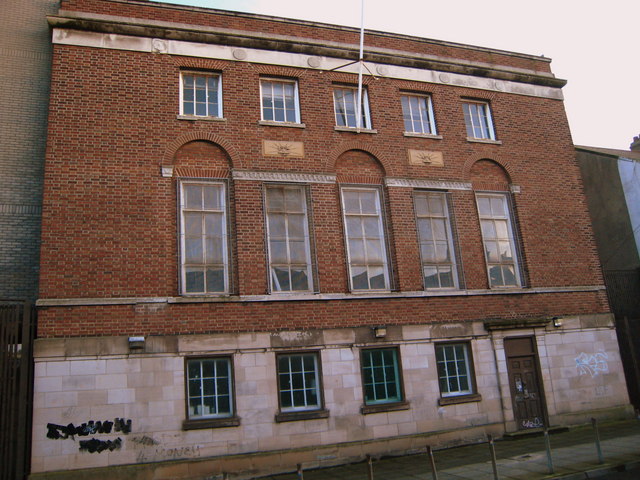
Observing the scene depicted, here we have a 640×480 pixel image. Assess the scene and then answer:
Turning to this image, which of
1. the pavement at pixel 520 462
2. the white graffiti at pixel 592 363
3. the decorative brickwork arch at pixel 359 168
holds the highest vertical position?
the decorative brickwork arch at pixel 359 168

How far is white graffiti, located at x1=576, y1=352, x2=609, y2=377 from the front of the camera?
15.4 meters

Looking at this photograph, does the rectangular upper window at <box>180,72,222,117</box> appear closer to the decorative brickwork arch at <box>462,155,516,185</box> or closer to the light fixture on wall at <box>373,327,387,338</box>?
the light fixture on wall at <box>373,327,387,338</box>

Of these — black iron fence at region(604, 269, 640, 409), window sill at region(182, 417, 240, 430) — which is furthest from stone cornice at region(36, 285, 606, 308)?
window sill at region(182, 417, 240, 430)

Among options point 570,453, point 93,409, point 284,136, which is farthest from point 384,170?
point 93,409

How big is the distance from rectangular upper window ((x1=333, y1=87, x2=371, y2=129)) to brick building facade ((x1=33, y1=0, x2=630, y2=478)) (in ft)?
0.21

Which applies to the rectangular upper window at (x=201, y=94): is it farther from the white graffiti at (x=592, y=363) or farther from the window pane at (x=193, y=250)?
the white graffiti at (x=592, y=363)

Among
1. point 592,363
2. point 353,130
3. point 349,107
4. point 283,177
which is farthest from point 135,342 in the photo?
point 592,363

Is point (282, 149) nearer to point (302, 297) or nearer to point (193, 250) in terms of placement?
point (193, 250)

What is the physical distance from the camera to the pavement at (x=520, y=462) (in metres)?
10.2

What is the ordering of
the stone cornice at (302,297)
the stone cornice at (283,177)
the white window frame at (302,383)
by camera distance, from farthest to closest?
1. the stone cornice at (283,177)
2. the white window frame at (302,383)
3. the stone cornice at (302,297)

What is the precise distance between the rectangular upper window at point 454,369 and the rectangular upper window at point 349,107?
6.55 meters

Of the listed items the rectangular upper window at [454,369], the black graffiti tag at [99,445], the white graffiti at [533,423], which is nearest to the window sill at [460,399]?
the rectangular upper window at [454,369]

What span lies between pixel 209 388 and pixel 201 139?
603 cm

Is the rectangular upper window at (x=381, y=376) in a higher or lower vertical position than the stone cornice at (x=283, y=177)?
lower
